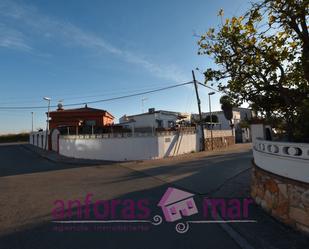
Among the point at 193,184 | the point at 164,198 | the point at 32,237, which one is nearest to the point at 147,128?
the point at 193,184

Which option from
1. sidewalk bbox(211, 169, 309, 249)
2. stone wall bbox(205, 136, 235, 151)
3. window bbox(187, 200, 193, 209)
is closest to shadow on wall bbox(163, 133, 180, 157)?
stone wall bbox(205, 136, 235, 151)

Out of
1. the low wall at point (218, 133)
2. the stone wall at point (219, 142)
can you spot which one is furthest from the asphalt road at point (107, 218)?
the low wall at point (218, 133)

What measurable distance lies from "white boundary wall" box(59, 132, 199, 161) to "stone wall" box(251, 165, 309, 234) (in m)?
12.1

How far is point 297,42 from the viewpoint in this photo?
6.49 metres

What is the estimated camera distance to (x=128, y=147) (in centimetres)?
1786

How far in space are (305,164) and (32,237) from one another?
5.02 metres

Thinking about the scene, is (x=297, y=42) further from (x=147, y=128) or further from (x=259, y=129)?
(x=147, y=128)

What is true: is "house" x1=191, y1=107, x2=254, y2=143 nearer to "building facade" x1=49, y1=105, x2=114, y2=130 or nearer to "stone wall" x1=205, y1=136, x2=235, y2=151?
"stone wall" x1=205, y1=136, x2=235, y2=151

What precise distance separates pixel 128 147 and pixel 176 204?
36.7 ft

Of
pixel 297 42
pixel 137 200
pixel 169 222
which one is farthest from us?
pixel 137 200

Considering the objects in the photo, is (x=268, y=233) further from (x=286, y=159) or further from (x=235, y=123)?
(x=235, y=123)

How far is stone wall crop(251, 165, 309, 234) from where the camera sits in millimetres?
4414

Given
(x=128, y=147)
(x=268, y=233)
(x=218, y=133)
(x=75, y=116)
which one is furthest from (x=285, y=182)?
(x=75, y=116)

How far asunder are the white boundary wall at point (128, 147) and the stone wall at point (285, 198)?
1210 cm
